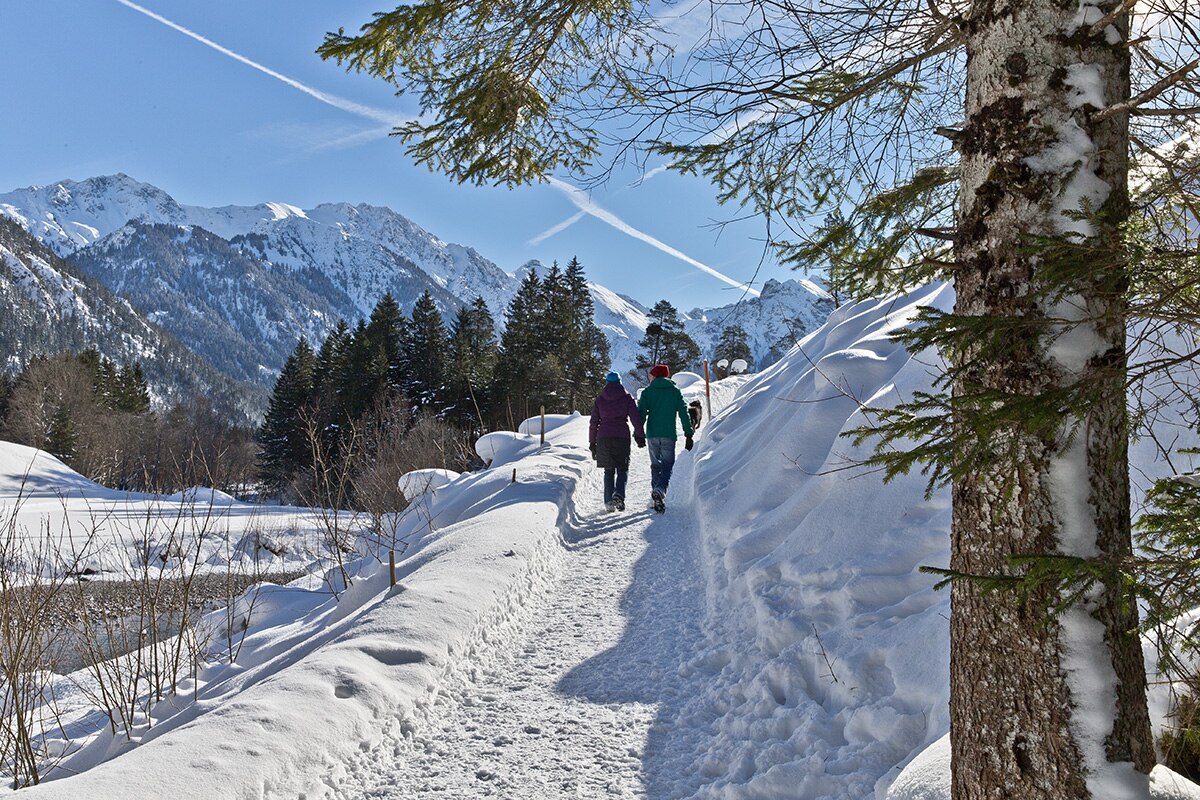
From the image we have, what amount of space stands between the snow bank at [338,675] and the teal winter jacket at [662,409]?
188 centimetres

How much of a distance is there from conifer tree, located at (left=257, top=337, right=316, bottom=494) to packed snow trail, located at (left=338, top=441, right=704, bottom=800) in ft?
125

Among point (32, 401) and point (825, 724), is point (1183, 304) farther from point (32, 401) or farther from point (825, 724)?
point (32, 401)

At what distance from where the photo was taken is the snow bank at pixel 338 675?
3.27 metres

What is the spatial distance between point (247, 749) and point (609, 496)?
296 inches

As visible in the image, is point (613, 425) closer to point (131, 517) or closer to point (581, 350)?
point (131, 517)

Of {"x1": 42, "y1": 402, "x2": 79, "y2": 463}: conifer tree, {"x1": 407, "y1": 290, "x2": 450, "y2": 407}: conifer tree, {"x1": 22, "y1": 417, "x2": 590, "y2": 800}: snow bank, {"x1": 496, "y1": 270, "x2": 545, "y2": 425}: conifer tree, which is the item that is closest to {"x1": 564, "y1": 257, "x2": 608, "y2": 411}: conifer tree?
{"x1": 496, "y1": 270, "x2": 545, "y2": 425}: conifer tree

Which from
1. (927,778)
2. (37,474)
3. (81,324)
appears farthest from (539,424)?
(81,324)

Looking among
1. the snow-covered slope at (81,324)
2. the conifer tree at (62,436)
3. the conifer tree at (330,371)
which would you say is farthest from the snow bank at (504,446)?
the snow-covered slope at (81,324)

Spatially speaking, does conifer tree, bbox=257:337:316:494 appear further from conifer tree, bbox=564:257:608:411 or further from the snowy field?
the snowy field

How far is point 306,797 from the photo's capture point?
11.2 feet

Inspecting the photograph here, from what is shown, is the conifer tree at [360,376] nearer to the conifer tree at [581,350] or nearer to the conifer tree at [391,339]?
the conifer tree at [391,339]

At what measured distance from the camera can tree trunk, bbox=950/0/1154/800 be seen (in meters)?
1.83

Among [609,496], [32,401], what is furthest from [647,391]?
[32,401]

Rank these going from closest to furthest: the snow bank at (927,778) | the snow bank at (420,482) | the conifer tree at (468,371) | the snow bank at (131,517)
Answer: the snow bank at (927,778)
the snow bank at (420,482)
the snow bank at (131,517)
the conifer tree at (468,371)
